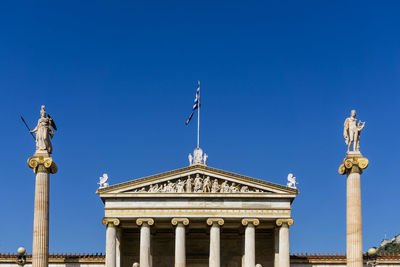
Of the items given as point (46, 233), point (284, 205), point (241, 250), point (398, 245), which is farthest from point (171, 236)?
point (398, 245)

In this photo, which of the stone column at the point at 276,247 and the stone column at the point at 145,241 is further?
the stone column at the point at 276,247

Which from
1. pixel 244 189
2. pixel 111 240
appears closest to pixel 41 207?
pixel 111 240

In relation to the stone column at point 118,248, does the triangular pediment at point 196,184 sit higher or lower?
higher

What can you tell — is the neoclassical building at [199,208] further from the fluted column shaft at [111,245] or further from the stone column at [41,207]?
the stone column at [41,207]

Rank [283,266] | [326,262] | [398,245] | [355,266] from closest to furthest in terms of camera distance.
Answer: [355,266] → [283,266] → [326,262] → [398,245]

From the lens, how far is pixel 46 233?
45.1m

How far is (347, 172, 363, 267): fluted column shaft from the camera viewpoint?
142 ft

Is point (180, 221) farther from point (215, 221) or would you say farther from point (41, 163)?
point (41, 163)

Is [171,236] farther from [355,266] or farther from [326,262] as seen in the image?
[355,266]

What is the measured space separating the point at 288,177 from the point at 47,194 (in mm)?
21666

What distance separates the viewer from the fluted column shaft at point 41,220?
44.6 metres

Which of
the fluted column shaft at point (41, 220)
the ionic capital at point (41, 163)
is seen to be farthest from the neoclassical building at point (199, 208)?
the ionic capital at point (41, 163)

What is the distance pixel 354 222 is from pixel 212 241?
1768 cm

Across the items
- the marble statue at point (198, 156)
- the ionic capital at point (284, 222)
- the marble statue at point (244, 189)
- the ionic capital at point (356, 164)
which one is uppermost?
the marble statue at point (198, 156)
